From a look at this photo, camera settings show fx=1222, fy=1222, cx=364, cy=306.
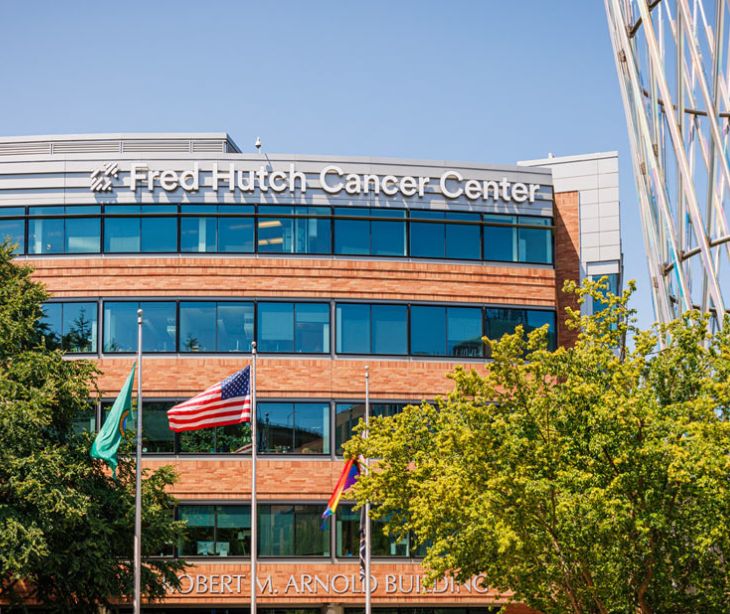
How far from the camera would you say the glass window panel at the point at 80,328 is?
4728 cm

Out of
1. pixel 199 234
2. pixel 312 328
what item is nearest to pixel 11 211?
pixel 199 234

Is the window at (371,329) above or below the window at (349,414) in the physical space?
above

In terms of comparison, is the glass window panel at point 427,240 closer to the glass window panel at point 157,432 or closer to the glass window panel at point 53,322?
the glass window panel at point 157,432

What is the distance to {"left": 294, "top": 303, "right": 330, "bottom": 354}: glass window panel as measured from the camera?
47188mm

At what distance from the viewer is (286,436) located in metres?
46.5

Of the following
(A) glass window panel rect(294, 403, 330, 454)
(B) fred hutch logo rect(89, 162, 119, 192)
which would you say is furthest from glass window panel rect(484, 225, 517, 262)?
(B) fred hutch logo rect(89, 162, 119, 192)

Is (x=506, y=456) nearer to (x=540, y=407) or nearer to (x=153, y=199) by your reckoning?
(x=540, y=407)

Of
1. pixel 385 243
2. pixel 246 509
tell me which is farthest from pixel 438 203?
pixel 246 509

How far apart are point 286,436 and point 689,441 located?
2151cm

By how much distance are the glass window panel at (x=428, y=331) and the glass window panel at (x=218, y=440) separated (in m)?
7.36

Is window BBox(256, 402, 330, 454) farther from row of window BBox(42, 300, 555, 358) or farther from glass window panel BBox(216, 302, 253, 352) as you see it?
glass window panel BBox(216, 302, 253, 352)

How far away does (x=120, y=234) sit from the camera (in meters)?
47.6

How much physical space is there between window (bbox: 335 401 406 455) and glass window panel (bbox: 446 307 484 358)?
3.42m

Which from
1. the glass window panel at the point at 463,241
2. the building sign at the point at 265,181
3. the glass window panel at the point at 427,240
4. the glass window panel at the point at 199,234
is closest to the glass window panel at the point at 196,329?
the glass window panel at the point at 199,234
